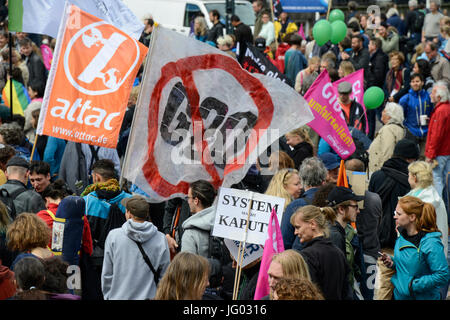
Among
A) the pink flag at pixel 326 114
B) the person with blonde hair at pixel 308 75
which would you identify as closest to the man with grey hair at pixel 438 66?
the person with blonde hair at pixel 308 75

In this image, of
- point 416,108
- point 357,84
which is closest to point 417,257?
point 357,84

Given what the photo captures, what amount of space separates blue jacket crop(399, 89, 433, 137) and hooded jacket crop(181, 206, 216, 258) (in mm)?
6870

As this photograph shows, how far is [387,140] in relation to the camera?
34.5 ft

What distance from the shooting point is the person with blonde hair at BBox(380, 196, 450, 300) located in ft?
20.1

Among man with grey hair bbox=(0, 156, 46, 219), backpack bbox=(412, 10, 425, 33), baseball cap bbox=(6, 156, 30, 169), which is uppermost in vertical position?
backpack bbox=(412, 10, 425, 33)

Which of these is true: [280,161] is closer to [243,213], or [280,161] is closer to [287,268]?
[243,213]

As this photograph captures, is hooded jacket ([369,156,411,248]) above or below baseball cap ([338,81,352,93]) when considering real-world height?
below

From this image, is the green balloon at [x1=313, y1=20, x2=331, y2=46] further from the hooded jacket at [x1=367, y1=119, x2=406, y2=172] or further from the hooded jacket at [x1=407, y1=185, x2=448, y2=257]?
the hooded jacket at [x1=407, y1=185, x2=448, y2=257]

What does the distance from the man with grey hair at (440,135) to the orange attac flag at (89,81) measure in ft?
16.8

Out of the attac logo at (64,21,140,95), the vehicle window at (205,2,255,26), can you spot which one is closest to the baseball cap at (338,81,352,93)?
the attac logo at (64,21,140,95)

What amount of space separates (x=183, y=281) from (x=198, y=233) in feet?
5.43
